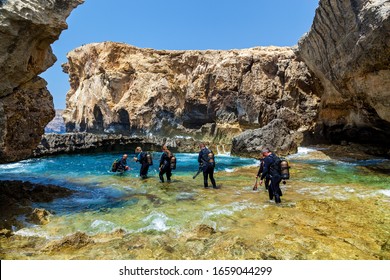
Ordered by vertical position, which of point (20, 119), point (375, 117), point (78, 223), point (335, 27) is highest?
point (335, 27)

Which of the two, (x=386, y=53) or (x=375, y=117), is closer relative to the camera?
(x=386, y=53)

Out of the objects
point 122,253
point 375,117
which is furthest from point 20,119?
point 375,117

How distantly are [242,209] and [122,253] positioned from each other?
4784mm

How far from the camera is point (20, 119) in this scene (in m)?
10.1

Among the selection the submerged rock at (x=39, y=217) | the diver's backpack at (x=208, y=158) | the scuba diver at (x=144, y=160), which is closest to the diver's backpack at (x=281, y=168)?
the diver's backpack at (x=208, y=158)

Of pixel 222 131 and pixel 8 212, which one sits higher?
pixel 222 131

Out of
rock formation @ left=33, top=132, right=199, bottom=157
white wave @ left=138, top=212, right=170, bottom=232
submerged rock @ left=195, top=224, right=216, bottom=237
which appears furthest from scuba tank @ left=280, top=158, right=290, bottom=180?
Result: rock formation @ left=33, top=132, right=199, bottom=157

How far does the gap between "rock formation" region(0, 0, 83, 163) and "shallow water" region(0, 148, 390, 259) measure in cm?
280

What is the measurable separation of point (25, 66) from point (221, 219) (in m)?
7.94

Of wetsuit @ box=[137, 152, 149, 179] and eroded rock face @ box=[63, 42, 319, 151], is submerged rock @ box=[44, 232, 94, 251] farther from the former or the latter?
eroded rock face @ box=[63, 42, 319, 151]

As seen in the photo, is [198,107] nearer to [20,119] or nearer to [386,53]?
[386,53]

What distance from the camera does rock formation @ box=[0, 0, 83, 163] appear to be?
27.2 ft

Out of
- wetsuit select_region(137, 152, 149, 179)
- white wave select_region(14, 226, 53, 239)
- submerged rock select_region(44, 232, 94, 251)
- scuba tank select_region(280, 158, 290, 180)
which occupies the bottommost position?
white wave select_region(14, 226, 53, 239)

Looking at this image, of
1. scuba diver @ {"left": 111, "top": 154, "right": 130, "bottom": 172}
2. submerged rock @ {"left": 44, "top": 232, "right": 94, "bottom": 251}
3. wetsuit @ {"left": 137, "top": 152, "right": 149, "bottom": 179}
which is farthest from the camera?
scuba diver @ {"left": 111, "top": 154, "right": 130, "bottom": 172}
